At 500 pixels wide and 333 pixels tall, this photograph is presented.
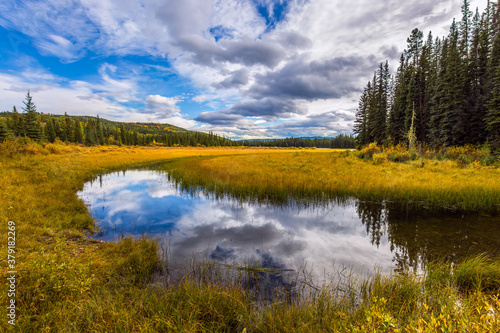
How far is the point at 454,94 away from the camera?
27.1m

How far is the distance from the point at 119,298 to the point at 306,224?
727 cm

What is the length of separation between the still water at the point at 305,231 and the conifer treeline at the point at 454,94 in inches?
875

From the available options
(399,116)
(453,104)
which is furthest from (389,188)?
(399,116)

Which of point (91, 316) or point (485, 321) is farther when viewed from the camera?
point (91, 316)

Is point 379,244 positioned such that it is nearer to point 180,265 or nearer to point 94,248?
point 180,265

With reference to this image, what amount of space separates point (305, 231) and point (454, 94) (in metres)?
35.5

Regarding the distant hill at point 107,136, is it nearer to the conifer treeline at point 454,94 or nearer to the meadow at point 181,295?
the meadow at point 181,295

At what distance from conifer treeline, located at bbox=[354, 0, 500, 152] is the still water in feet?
72.9

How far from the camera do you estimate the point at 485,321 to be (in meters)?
2.40

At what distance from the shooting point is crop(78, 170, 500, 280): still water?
600 cm

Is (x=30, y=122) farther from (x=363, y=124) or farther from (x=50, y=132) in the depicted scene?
(x=363, y=124)

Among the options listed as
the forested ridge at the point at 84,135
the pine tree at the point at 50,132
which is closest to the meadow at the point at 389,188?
the forested ridge at the point at 84,135

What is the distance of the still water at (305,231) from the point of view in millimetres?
5996

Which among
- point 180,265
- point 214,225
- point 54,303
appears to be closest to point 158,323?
point 54,303
